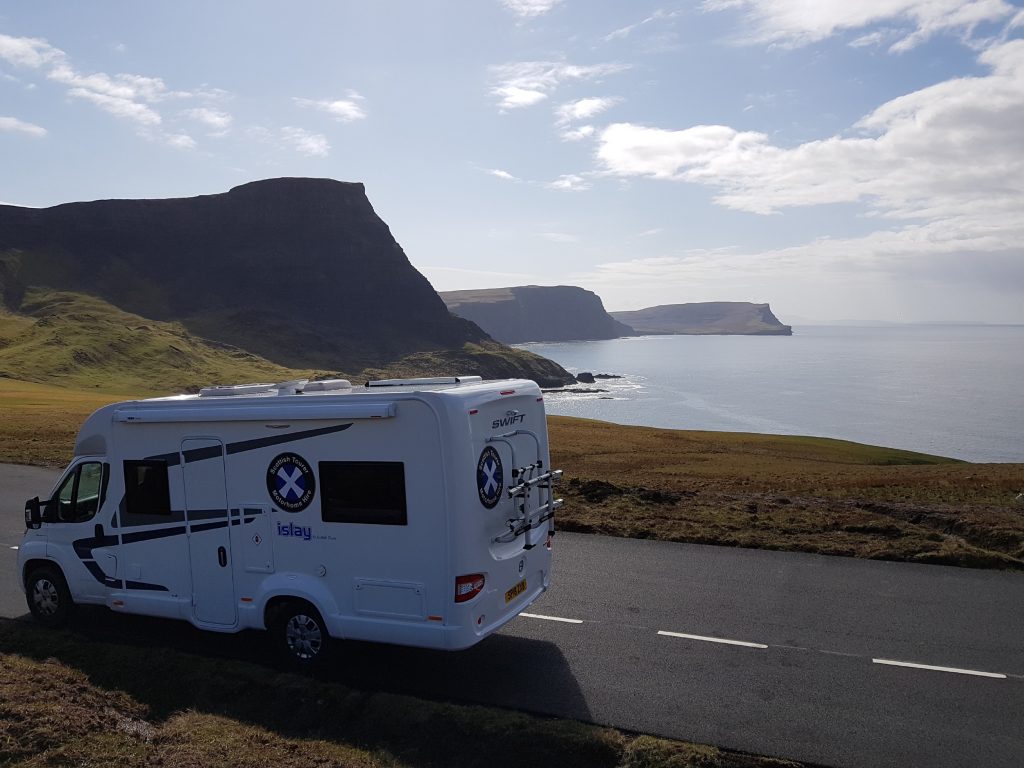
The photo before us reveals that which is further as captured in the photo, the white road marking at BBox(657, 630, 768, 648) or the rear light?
the white road marking at BBox(657, 630, 768, 648)

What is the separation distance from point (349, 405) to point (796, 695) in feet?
17.8

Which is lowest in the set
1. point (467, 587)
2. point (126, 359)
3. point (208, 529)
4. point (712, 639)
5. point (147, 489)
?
point (712, 639)

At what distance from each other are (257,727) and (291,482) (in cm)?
250

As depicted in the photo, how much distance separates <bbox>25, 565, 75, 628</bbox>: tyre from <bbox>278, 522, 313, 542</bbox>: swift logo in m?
3.79

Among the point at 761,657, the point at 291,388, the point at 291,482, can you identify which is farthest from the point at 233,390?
the point at 761,657

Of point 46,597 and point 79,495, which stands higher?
point 79,495

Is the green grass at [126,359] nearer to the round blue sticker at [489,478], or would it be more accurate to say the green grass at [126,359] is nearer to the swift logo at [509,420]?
the swift logo at [509,420]

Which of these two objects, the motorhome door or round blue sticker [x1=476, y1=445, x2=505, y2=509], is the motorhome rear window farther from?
the motorhome door

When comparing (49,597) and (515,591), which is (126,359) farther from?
(515,591)

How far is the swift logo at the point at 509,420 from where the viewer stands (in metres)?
8.95

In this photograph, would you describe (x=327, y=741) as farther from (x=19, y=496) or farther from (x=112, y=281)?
(x=112, y=281)

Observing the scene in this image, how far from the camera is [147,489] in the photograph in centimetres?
993

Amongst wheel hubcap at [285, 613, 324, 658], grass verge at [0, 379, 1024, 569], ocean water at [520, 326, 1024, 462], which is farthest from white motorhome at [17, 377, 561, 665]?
ocean water at [520, 326, 1024, 462]

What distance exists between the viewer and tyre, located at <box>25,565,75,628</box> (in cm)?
1076
